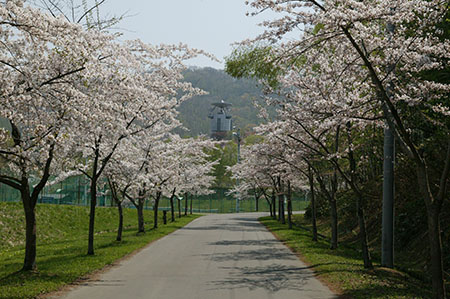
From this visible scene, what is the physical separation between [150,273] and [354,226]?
58.1 feet

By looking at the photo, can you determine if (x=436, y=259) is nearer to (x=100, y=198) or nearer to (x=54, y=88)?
(x=54, y=88)

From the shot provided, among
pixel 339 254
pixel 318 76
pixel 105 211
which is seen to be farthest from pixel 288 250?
pixel 105 211

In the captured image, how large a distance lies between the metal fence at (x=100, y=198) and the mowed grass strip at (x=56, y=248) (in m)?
2.37

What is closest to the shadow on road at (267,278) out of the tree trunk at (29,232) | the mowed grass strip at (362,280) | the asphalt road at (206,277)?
the asphalt road at (206,277)

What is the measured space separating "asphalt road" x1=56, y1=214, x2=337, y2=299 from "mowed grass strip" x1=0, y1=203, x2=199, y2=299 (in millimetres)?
859

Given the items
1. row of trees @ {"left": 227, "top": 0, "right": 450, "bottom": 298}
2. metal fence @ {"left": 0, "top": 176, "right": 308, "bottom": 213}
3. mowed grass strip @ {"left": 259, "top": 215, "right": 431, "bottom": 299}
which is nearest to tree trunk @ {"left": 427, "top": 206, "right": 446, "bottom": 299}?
row of trees @ {"left": 227, "top": 0, "right": 450, "bottom": 298}

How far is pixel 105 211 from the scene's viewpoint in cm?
3753

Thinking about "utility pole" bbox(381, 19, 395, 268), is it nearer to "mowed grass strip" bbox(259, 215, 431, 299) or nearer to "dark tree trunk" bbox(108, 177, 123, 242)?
"mowed grass strip" bbox(259, 215, 431, 299)

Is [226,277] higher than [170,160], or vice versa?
[170,160]

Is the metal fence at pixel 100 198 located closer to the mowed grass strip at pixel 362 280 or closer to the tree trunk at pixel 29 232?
the tree trunk at pixel 29 232

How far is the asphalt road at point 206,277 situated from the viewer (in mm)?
9078

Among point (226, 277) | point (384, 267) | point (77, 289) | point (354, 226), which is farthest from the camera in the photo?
point (354, 226)

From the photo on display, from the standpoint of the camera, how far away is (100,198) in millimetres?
56156

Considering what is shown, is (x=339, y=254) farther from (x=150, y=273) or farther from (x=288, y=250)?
(x=150, y=273)
